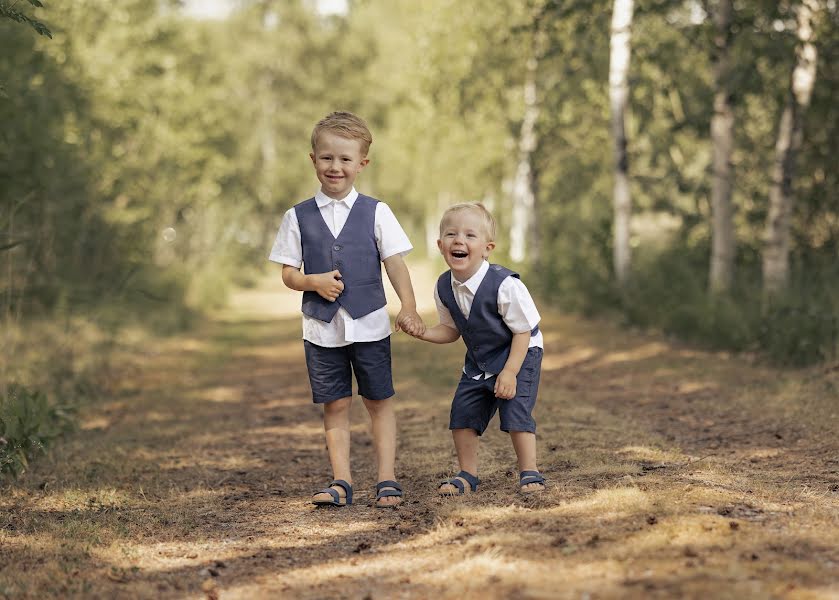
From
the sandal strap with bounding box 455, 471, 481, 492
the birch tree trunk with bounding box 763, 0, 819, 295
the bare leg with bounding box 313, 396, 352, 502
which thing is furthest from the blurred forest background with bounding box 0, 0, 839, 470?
the sandal strap with bounding box 455, 471, 481, 492

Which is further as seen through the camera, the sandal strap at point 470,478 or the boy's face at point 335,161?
the sandal strap at point 470,478

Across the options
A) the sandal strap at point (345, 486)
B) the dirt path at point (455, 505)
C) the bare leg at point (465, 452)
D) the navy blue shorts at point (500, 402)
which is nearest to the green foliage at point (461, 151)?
the dirt path at point (455, 505)

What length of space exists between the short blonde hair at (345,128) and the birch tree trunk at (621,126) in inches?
470

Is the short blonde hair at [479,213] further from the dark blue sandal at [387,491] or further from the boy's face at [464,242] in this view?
the dark blue sandal at [387,491]

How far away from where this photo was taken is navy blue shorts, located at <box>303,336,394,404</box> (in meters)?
6.20

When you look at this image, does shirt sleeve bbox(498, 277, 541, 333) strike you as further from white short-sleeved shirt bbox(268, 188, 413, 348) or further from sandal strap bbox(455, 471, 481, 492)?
sandal strap bbox(455, 471, 481, 492)

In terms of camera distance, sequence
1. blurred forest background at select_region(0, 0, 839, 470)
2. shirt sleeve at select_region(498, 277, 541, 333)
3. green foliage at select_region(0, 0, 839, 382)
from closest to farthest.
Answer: shirt sleeve at select_region(498, 277, 541, 333) < blurred forest background at select_region(0, 0, 839, 470) < green foliage at select_region(0, 0, 839, 382)

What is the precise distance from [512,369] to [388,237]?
38.2 inches

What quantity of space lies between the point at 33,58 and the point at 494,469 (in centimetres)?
879

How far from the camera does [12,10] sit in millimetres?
6516

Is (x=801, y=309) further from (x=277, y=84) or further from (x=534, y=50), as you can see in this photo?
(x=277, y=84)

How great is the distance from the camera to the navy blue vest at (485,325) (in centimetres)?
602

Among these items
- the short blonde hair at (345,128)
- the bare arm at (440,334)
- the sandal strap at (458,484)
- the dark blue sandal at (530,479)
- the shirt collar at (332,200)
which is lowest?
the sandal strap at (458,484)

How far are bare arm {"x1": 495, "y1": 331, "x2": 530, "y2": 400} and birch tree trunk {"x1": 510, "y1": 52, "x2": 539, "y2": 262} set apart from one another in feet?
62.6
